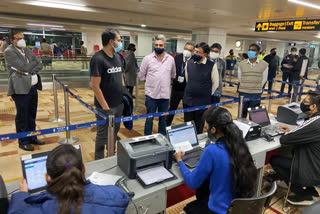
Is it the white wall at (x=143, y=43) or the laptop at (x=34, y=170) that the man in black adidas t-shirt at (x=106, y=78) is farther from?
the white wall at (x=143, y=43)

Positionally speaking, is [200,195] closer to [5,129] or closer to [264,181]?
[264,181]

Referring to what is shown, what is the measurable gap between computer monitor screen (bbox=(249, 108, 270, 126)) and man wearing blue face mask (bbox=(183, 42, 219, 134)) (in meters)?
0.61

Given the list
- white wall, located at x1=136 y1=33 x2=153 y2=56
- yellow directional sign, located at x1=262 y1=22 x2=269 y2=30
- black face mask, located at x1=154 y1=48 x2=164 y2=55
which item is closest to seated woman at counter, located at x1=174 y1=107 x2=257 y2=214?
black face mask, located at x1=154 y1=48 x2=164 y2=55

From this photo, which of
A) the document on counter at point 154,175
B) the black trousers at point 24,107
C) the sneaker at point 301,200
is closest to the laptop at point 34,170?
the document on counter at point 154,175

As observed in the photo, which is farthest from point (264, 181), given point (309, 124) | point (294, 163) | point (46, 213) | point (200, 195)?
point (46, 213)

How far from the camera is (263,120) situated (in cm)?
291

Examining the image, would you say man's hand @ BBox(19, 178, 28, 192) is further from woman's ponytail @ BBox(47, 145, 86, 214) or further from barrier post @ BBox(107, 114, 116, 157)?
barrier post @ BBox(107, 114, 116, 157)

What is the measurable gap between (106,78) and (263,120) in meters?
1.95

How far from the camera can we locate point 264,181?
289 centimetres

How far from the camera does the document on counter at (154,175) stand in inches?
63.7

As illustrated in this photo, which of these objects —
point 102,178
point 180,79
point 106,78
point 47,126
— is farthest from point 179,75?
point 47,126

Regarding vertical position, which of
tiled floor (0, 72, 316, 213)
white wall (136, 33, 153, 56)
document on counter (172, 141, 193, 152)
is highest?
white wall (136, 33, 153, 56)

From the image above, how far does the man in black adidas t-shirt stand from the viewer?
236cm

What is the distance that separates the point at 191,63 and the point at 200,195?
1.88m
